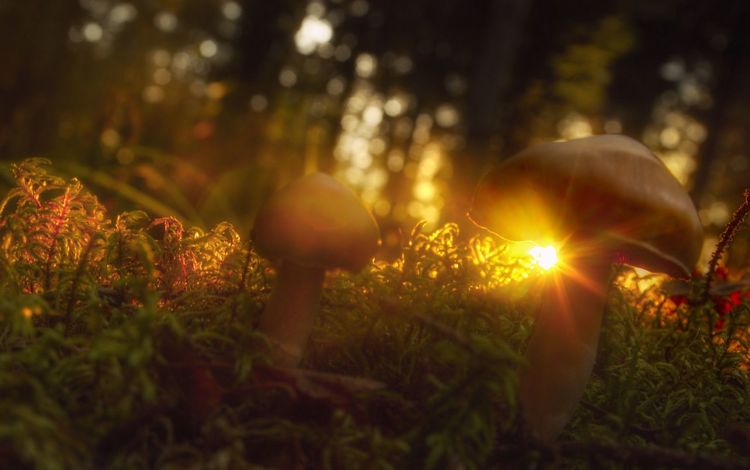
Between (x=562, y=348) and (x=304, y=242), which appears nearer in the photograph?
(x=304, y=242)

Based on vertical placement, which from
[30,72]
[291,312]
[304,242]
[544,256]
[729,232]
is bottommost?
[291,312]

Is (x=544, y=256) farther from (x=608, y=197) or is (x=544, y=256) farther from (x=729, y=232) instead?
(x=729, y=232)

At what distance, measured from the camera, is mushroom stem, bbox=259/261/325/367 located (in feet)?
3.91

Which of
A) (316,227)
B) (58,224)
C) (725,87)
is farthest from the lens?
(725,87)

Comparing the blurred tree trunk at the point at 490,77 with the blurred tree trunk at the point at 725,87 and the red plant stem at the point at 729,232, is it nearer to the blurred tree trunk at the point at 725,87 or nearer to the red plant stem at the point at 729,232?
the blurred tree trunk at the point at 725,87

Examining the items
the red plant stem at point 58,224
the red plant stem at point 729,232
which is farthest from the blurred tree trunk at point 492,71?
the red plant stem at point 58,224

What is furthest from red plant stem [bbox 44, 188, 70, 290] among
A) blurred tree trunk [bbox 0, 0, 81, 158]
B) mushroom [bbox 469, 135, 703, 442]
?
blurred tree trunk [bbox 0, 0, 81, 158]

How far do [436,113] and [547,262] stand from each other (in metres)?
15.4

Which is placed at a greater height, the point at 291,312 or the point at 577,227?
the point at 577,227

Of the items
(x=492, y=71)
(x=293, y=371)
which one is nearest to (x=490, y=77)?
(x=492, y=71)

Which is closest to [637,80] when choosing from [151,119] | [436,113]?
[436,113]

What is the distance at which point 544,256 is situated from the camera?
1.48 metres

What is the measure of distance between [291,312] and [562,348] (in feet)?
1.99

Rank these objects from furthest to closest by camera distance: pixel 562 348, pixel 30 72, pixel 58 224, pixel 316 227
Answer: pixel 30 72 < pixel 58 224 < pixel 562 348 < pixel 316 227
